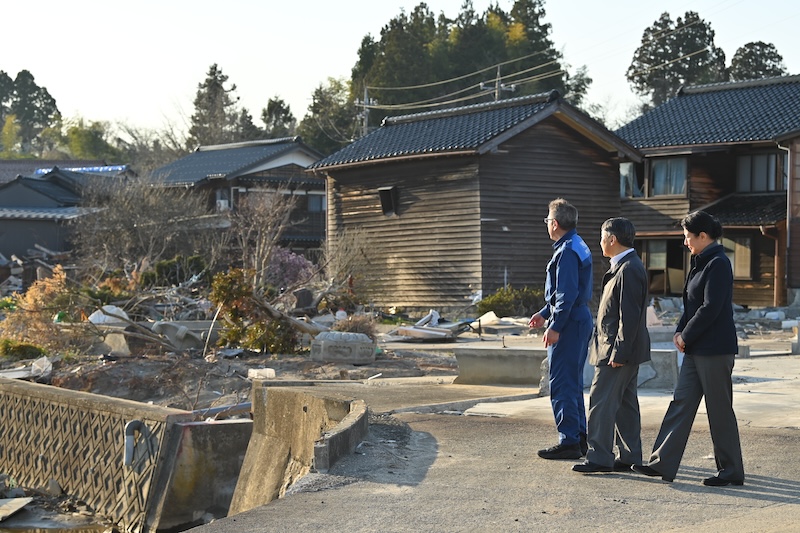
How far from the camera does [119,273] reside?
27641mm

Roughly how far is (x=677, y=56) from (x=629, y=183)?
104 ft

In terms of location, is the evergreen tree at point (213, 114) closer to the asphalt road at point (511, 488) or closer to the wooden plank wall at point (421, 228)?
the wooden plank wall at point (421, 228)

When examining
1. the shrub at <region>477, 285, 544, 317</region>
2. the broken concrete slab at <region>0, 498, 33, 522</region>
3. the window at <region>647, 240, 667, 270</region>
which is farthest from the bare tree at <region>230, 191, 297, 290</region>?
the window at <region>647, 240, 667, 270</region>

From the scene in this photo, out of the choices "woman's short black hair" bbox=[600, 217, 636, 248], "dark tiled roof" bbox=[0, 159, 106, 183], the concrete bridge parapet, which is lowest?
the concrete bridge parapet

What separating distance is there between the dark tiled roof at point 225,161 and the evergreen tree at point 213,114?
67.2ft

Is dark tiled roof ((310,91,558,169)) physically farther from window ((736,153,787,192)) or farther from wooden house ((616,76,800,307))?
window ((736,153,787,192))

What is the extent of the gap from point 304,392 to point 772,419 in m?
4.03

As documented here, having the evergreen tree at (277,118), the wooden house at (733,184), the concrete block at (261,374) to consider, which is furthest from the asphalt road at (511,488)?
the evergreen tree at (277,118)

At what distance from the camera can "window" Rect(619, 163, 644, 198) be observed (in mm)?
34062

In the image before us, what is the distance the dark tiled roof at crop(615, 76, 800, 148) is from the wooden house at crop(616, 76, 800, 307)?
0.04m

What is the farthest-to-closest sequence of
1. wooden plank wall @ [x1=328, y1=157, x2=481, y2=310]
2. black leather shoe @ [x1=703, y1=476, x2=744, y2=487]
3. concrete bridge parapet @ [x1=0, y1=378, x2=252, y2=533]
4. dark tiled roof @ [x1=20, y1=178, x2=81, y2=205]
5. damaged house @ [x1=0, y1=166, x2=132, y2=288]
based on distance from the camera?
dark tiled roof @ [x1=20, y1=178, x2=81, y2=205] → damaged house @ [x1=0, y1=166, x2=132, y2=288] → wooden plank wall @ [x1=328, y1=157, x2=481, y2=310] → concrete bridge parapet @ [x1=0, y1=378, x2=252, y2=533] → black leather shoe @ [x1=703, y1=476, x2=744, y2=487]

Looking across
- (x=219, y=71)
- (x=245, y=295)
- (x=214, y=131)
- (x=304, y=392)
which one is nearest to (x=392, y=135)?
(x=245, y=295)

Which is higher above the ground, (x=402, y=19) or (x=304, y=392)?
(x=402, y=19)

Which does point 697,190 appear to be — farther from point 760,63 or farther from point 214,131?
point 214,131
